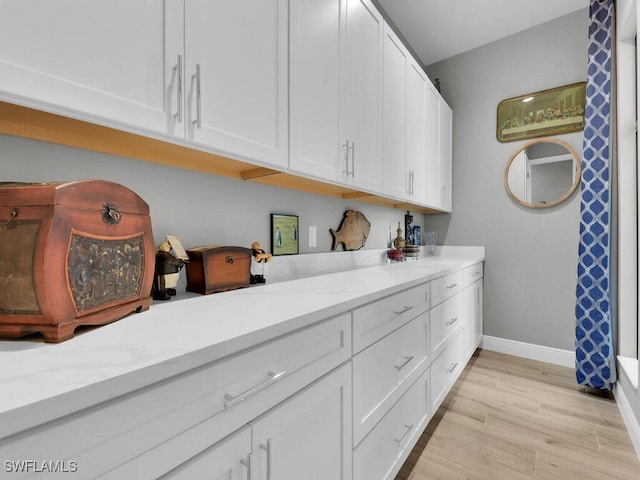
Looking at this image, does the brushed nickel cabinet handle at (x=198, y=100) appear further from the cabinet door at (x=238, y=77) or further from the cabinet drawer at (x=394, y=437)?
the cabinet drawer at (x=394, y=437)

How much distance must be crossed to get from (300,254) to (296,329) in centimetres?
94

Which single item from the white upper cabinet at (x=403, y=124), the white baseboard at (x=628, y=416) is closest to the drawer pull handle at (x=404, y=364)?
the white upper cabinet at (x=403, y=124)

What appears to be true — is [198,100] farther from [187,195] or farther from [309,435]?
[309,435]

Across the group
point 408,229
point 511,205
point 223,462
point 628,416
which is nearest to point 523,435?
→ point 628,416

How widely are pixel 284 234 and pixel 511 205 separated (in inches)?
94.2

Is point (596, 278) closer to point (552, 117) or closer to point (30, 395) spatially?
point (552, 117)

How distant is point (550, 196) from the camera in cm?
277

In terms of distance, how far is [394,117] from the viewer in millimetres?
2098

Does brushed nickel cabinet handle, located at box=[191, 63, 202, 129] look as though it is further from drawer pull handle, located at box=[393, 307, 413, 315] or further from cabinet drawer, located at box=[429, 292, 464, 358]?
cabinet drawer, located at box=[429, 292, 464, 358]

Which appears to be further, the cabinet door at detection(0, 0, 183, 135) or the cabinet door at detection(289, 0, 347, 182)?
the cabinet door at detection(289, 0, 347, 182)

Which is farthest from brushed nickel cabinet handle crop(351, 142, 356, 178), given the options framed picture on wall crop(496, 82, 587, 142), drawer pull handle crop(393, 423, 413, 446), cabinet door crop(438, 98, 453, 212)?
framed picture on wall crop(496, 82, 587, 142)

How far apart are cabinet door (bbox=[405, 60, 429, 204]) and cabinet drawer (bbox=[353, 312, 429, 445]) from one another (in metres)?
1.17

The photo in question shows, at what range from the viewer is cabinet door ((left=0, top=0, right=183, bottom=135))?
628 millimetres

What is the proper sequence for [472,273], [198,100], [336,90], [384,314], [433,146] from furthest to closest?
[433,146] < [472,273] < [336,90] < [384,314] < [198,100]
